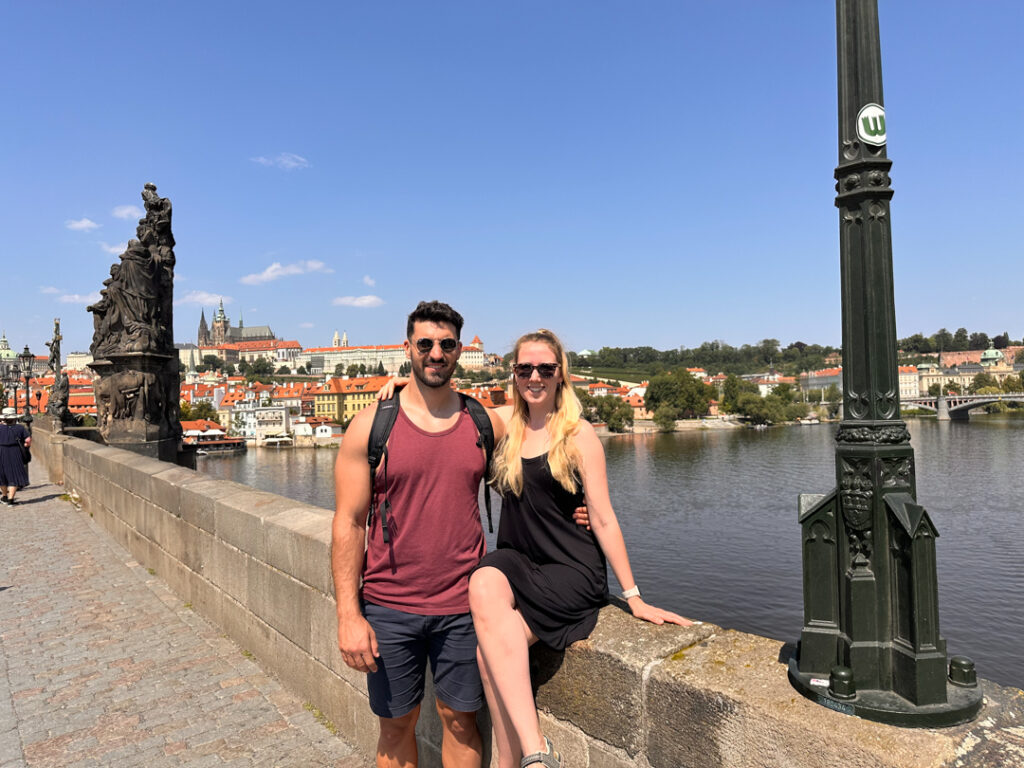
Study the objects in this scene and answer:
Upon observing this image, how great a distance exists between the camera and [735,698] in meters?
1.57

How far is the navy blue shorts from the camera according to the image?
6.78ft

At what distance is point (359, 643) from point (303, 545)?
116 cm

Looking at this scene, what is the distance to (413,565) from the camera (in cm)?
207

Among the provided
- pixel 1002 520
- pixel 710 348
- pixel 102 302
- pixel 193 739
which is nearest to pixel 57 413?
pixel 102 302

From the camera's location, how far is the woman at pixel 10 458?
10.9m

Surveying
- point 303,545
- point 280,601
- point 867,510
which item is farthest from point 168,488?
point 867,510

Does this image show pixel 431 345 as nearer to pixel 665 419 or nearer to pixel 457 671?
pixel 457 671

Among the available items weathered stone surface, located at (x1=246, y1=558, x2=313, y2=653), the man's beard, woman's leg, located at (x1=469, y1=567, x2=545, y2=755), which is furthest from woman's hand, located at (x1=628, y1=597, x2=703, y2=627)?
weathered stone surface, located at (x1=246, y1=558, x2=313, y2=653)

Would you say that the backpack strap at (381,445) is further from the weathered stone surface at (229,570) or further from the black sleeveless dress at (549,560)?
the weathered stone surface at (229,570)

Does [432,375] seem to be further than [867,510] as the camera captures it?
Yes

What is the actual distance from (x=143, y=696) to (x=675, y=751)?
9.45ft

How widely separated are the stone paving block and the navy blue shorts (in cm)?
88

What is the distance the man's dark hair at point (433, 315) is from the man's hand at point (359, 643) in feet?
2.77

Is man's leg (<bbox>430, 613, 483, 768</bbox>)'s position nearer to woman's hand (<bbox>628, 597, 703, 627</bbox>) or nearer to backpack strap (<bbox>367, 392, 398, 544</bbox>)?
backpack strap (<bbox>367, 392, 398, 544</bbox>)
